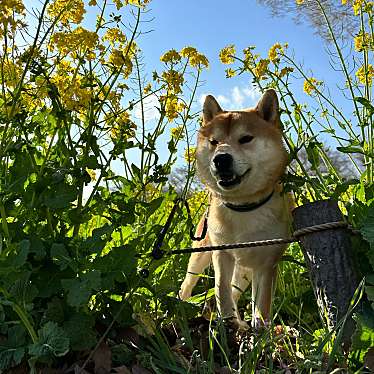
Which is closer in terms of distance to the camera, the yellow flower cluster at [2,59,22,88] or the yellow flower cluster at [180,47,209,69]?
the yellow flower cluster at [2,59,22,88]

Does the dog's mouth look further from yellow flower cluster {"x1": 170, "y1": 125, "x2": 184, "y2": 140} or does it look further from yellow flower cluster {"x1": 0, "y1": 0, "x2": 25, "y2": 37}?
yellow flower cluster {"x1": 0, "y1": 0, "x2": 25, "y2": 37}

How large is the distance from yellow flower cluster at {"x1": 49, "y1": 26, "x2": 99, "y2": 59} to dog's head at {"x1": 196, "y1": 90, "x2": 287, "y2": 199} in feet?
2.86

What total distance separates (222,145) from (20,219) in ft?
3.87

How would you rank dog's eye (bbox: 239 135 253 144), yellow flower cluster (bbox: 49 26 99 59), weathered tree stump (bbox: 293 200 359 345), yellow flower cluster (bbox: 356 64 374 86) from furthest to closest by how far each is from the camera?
yellow flower cluster (bbox: 356 64 374 86) → dog's eye (bbox: 239 135 253 144) → yellow flower cluster (bbox: 49 26 99 59) → weathered tree stump (bbox: 293 200 359 345)

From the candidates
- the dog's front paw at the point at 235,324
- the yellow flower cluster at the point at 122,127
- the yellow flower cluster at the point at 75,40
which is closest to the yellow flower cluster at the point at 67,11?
the yellow flower cluster at the point at 75,40

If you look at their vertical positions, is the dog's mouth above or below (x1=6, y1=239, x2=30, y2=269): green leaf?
above

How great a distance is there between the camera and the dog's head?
2.74m

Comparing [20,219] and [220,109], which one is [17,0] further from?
[220,109]

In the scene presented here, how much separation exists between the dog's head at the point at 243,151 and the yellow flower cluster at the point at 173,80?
1.35 ft

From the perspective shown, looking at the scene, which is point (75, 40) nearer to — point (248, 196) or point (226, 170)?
point (226, 170)

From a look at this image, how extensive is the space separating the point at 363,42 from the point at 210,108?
97 centimetres

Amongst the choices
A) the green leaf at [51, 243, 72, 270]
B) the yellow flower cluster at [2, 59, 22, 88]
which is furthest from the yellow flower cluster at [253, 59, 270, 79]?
the green leaf at [51, 243, 72, 270]

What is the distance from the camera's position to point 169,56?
2.57 metres

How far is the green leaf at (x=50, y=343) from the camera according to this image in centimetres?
162
